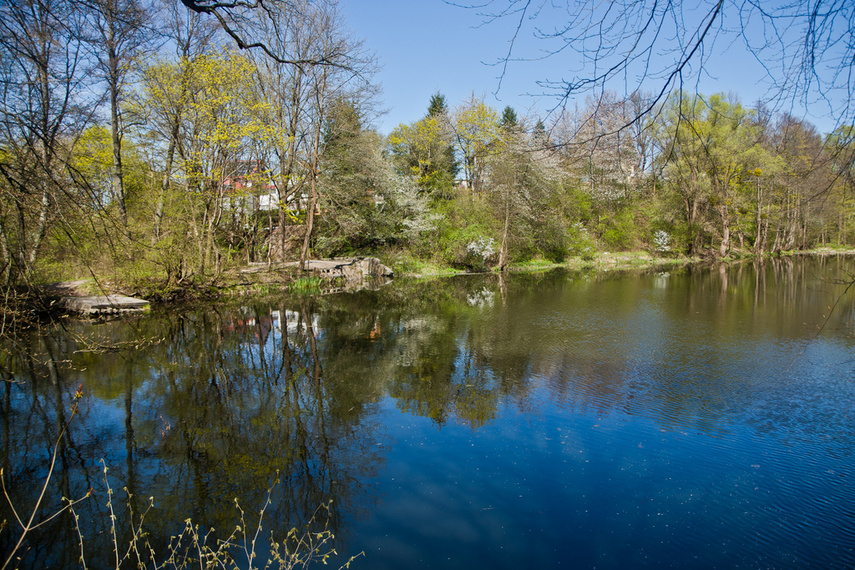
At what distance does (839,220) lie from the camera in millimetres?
38281

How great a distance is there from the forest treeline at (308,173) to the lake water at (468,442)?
1.92m

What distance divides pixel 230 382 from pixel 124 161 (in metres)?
12.8

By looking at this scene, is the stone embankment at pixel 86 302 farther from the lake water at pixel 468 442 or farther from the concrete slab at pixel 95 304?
the lake water at pixel 468 442

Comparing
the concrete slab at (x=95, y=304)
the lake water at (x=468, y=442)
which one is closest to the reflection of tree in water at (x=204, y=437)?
the lake water at (x=468, y=442)

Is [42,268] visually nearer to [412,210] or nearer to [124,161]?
[124,161]

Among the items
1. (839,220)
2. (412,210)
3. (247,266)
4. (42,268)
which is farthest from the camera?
(839,220)

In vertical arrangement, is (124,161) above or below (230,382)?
above

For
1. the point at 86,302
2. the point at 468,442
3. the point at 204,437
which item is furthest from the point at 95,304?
the point at 468,442

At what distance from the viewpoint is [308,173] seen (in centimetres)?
1939

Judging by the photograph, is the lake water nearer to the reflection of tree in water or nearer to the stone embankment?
the reflection of tree in water

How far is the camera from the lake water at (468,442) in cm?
359

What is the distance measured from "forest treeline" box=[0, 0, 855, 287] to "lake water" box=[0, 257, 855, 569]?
1917 millimetres

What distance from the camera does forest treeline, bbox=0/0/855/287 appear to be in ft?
11.6

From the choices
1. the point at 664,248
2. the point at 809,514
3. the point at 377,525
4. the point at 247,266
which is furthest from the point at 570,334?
the point at 664,248
